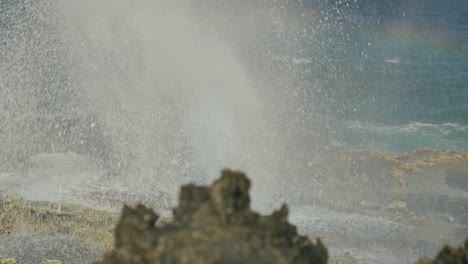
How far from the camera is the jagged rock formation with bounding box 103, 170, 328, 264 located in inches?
395

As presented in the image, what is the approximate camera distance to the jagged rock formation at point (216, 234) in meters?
10.0

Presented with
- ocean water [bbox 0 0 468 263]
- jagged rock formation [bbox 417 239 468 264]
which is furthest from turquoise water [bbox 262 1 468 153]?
jagged rock formation [bbox 417 239 468 264]

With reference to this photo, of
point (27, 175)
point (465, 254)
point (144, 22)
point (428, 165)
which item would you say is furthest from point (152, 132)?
point (465, 254)

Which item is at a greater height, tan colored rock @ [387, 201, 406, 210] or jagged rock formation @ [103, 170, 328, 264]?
tan colored rock @ [387, 201, 406, 210]

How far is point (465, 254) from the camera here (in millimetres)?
12906

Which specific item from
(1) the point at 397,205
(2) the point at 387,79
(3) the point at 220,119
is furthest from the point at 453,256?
(2) the point at 387,79

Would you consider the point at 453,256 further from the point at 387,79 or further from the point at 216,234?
the point at 387,79

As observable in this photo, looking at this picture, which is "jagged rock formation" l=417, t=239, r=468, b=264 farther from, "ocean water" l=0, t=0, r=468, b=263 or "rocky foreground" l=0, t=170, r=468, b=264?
"ocean water" l=0, t=0, r=468, b=263

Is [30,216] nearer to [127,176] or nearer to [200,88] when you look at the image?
[127,176]

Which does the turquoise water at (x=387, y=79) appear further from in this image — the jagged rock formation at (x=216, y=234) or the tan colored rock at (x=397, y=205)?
the jagged rock formation at (x=216, y=234)

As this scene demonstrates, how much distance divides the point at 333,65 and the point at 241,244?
109 metres

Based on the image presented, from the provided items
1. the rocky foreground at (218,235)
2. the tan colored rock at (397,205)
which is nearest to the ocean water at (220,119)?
the tan colored rock at (397,205)

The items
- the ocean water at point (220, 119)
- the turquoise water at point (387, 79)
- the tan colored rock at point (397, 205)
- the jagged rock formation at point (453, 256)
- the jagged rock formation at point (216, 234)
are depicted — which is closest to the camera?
the jagged rock formation at point (216, 234)

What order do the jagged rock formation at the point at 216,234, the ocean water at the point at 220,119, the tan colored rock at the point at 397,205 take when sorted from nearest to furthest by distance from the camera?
the jagged rock formation at the point at 216,234 → the tan colored rock at the point at 397,205 → the ocean water at the point at 220,119
